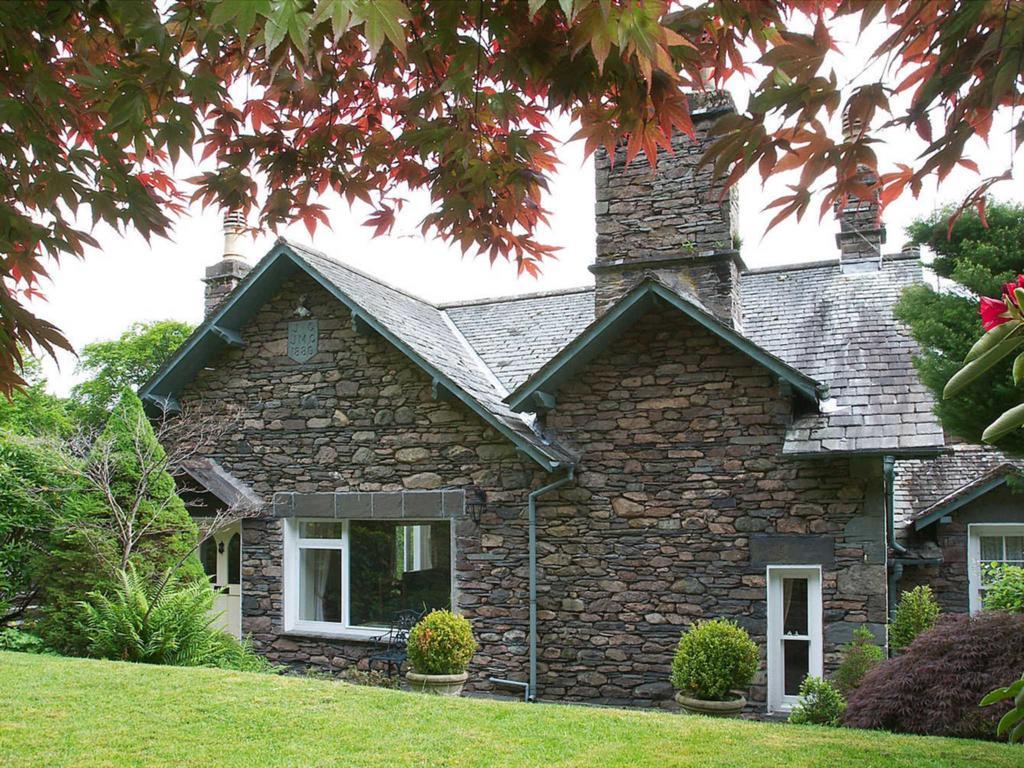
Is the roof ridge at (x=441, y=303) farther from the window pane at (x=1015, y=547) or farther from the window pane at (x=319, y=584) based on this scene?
the window pane at (x=1015, y=547)

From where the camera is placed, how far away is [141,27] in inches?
135

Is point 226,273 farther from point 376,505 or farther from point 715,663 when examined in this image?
point 715,663

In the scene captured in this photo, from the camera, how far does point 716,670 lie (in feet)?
30.9

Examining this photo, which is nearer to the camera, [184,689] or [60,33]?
[60,33]

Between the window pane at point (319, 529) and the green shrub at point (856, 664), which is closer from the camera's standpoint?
the green shrub at point (856, 664)

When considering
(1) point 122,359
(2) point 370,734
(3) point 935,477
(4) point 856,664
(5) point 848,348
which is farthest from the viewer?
(1) point 122,359

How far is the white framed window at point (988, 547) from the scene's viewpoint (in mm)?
14438

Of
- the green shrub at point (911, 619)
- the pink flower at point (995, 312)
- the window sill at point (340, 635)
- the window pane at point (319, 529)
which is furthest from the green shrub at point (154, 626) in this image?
the pink flower at point (995, 312)

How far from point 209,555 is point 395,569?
3443 mm

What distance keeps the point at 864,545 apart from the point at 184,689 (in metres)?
6.88

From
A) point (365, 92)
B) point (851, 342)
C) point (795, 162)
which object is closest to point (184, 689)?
point (365, 92)

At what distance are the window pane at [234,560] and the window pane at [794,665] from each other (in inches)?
301

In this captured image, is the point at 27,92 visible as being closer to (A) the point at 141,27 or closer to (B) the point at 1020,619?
(A) the point at 141,27

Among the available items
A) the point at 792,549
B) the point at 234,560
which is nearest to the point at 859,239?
the point at 792,549
